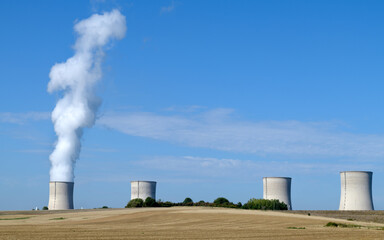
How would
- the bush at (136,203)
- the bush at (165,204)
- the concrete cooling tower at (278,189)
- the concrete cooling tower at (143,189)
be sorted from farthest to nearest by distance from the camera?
the bush at (165,204), the concrete cooling tower at (143,189), the bush at (136,203), the concrete cooling tower at (278,189)

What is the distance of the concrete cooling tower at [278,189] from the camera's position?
6600 cm

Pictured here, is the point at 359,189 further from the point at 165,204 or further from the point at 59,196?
the point at 59,196

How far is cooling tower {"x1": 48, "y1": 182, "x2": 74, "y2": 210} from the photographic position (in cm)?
6391

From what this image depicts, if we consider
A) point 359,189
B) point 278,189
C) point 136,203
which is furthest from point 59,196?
point 359,189

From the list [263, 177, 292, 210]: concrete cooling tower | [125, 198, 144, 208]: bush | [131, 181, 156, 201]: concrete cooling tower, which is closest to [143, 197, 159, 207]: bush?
[125, 198, 144, 208]: bush

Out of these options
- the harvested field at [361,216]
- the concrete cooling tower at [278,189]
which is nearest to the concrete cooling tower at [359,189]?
the harvested field at [361,216]

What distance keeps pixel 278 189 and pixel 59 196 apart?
26799 mm

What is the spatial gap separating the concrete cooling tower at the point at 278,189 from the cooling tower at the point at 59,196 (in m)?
A: 24.4

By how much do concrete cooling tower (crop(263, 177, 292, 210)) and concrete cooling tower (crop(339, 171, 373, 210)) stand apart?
7.90 metres

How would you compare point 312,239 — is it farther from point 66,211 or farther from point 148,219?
point 66,211

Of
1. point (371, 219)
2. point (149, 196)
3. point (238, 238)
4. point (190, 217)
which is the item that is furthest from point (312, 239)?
point (149, 196)

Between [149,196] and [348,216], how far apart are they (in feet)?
90.5

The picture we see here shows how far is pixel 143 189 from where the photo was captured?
238 feet

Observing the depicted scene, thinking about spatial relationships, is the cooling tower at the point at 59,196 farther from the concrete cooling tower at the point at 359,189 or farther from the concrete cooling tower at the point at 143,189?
the concrete cooling tower at the point at 359,189
